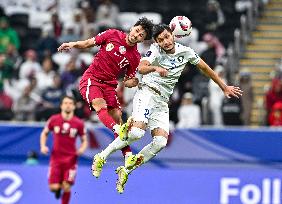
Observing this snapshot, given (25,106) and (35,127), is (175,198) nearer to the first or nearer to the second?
(35,127)

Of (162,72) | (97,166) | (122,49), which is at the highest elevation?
(122,49)

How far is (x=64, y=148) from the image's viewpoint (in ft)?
65.9

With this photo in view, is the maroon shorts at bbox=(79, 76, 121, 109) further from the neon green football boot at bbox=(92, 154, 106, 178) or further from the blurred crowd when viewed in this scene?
the blurred crowd

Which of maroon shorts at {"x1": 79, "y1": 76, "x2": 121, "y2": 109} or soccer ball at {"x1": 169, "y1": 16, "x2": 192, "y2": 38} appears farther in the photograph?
maroon shorts at {"x1": 79, "y1": 76, "x2": 121, "y2": 109}

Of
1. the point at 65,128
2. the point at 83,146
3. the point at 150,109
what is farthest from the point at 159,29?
the point at 65,128

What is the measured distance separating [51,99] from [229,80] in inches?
148

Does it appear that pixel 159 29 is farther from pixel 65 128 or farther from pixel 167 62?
pixel 65 128

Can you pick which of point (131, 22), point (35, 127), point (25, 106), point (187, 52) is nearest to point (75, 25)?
point (131, 22)

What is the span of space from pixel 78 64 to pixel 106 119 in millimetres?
8642

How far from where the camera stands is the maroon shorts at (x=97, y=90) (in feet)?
50.8

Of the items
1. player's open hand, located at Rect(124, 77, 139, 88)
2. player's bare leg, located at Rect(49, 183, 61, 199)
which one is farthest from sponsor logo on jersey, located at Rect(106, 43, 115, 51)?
player's bare leg, located at Rect(49, 183, 61, 199)

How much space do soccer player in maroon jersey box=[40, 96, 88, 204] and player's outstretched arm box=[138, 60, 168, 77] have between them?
211 inches

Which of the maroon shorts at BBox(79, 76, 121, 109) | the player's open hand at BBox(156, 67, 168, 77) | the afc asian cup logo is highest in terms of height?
the player's open hand at BBox(156, 67, 168, 77)

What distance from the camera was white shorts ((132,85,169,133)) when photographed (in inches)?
597
